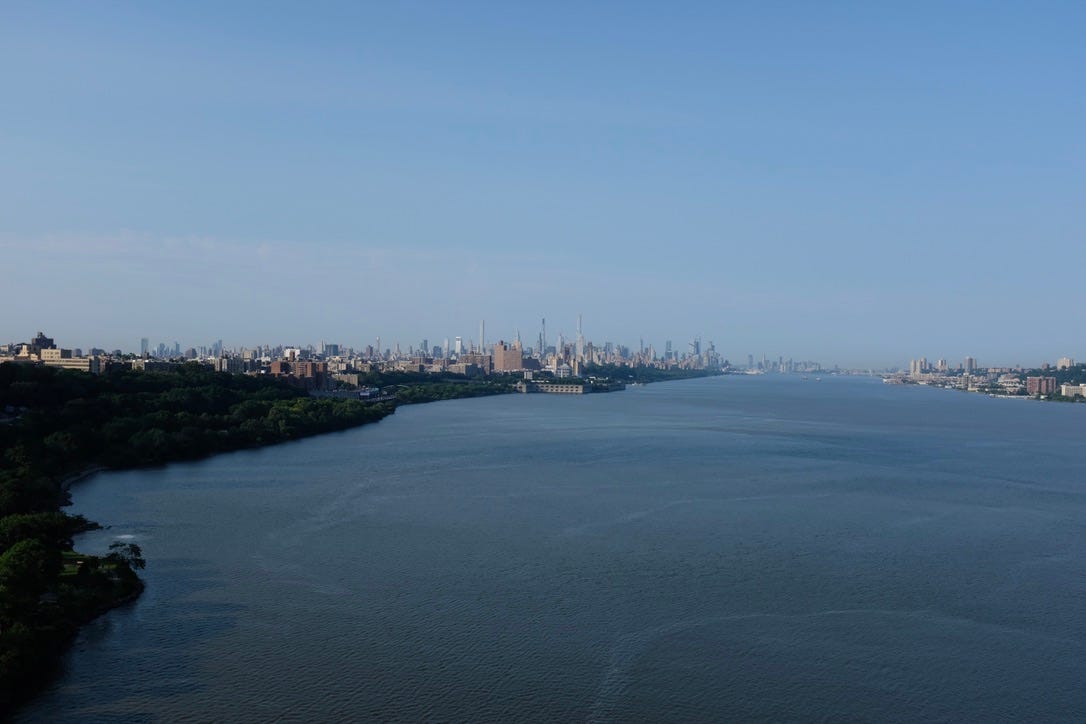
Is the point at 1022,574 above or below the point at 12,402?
below

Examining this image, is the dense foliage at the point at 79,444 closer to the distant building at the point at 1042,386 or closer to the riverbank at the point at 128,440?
the riverbank at the point at 128,440

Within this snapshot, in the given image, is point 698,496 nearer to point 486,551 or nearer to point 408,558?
point 486,551

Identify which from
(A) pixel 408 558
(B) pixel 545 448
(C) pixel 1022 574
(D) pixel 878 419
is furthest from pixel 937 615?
(D) pixel 878 419

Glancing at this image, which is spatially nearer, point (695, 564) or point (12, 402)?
point (695, 564)

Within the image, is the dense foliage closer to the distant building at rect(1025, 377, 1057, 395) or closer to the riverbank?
the riverbank

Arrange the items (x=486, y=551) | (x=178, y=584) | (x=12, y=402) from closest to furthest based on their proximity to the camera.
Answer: (x=178, y=584), (x=486, y=551), (x=12, y=402)

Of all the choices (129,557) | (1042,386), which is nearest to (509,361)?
(1042,386)

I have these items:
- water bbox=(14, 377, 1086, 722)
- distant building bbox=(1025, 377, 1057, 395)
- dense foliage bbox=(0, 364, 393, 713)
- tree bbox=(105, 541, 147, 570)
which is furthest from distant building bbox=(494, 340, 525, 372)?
tree bbox=(105, 541, 147, 570)
